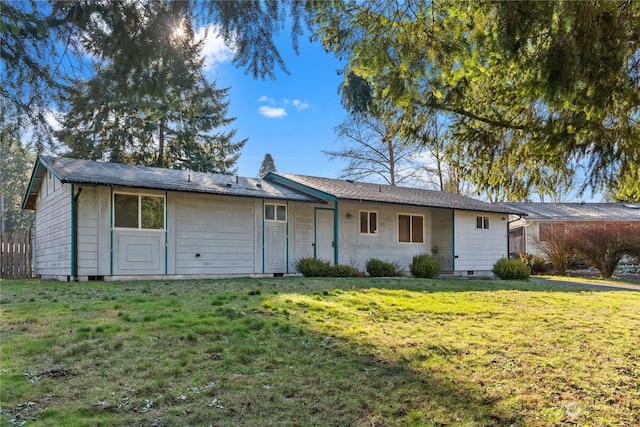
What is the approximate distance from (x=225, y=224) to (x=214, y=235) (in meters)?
0.46

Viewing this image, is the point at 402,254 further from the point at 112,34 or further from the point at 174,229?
the point at 112,34

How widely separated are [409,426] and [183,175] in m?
12.6

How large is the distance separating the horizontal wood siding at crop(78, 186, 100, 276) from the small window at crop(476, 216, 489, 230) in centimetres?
1395

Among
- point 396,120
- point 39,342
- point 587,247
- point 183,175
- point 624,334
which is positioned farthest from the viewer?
point 587,247

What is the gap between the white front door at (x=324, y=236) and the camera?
15328mm

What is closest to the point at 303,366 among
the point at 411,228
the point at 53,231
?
the point at 53,231

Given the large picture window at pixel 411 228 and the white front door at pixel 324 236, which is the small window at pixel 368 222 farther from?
the white front door at pixel 324 236

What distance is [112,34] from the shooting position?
3.97 meters

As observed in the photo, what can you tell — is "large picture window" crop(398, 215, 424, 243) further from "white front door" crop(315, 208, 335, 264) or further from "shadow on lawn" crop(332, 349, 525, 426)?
"shadow on lawn" crop(332, 349, 525, 426)

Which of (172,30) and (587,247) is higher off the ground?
(172,30)

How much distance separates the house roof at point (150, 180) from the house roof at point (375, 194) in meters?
0.48

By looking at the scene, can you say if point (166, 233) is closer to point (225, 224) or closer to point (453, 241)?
point (225, 224)

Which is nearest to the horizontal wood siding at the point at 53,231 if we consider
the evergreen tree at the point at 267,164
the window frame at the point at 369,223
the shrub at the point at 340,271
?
the shrub at the point at 340,271

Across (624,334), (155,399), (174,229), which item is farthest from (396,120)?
(174,229)
